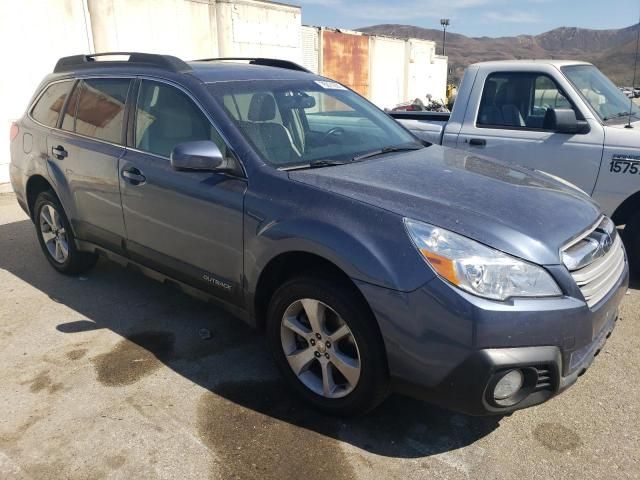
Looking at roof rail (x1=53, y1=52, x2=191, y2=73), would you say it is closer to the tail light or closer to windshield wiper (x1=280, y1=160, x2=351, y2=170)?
the tail light

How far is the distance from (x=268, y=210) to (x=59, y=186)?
7.83 ft

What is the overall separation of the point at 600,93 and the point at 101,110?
431cm

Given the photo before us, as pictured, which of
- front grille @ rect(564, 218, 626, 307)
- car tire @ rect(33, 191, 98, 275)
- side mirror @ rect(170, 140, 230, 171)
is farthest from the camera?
car tire @ rect(33, 191, 98, 275)

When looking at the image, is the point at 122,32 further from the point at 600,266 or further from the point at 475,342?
the point at 475,342

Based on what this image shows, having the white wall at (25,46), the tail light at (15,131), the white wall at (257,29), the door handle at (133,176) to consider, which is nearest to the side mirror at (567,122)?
the door handle at (133,176)

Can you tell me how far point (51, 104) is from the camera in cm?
459

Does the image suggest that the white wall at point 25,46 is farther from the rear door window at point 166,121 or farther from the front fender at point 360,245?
the front fender at point 360,245

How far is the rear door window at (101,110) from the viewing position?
3.83 m

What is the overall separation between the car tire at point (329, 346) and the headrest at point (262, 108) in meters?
1.08

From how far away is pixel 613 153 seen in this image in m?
4.48

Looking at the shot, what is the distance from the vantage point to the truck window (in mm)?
4898

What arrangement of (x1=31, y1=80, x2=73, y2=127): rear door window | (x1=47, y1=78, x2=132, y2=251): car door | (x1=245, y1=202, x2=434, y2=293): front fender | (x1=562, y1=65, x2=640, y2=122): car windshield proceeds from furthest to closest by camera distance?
(x1=562, y1=65, x2=640, y2=122): car windshield < (x1=31, y1=80, x2=73, y2=127): rear door window < (x1=47, y1=78, x2=132, y2=251): car door < (x1=245, y1=202, x2=434, y2=293): front fender

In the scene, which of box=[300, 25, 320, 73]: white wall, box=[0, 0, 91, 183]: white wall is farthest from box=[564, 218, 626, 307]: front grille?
box=[300, 25, 320, 73]: white wall

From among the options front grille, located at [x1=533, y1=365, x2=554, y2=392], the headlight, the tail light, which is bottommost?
front grille, located at [x1=533, y1=365, x2=554, y2=392]
